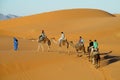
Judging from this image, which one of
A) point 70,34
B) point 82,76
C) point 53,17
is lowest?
point 82,76

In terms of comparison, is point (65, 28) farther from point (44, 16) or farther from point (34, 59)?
point (34, 59)

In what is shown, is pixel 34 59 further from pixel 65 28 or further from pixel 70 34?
pixel 65 28

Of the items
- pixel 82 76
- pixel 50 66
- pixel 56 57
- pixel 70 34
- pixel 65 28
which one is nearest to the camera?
pixel 82 76

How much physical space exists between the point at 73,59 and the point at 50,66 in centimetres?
329

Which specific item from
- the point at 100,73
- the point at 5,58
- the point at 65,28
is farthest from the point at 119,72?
the point at 65,28

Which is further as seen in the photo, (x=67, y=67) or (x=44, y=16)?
(x=44, y=16)

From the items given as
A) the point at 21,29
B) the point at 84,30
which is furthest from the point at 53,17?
the point at 84,30

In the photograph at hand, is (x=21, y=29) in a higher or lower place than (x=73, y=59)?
higher

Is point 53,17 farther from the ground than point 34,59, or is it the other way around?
point 53,17

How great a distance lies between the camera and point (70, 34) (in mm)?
49875

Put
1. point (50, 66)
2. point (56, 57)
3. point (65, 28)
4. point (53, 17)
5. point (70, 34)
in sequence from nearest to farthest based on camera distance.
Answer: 1. point (50, 66)
2. point (56, 57)
3. point (70, 34)
4. point (65, 28)
5. point (53, 17)

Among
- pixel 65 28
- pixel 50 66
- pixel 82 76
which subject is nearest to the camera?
pixel 82 76

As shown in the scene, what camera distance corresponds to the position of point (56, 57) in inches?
942

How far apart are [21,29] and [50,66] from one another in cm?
4128
